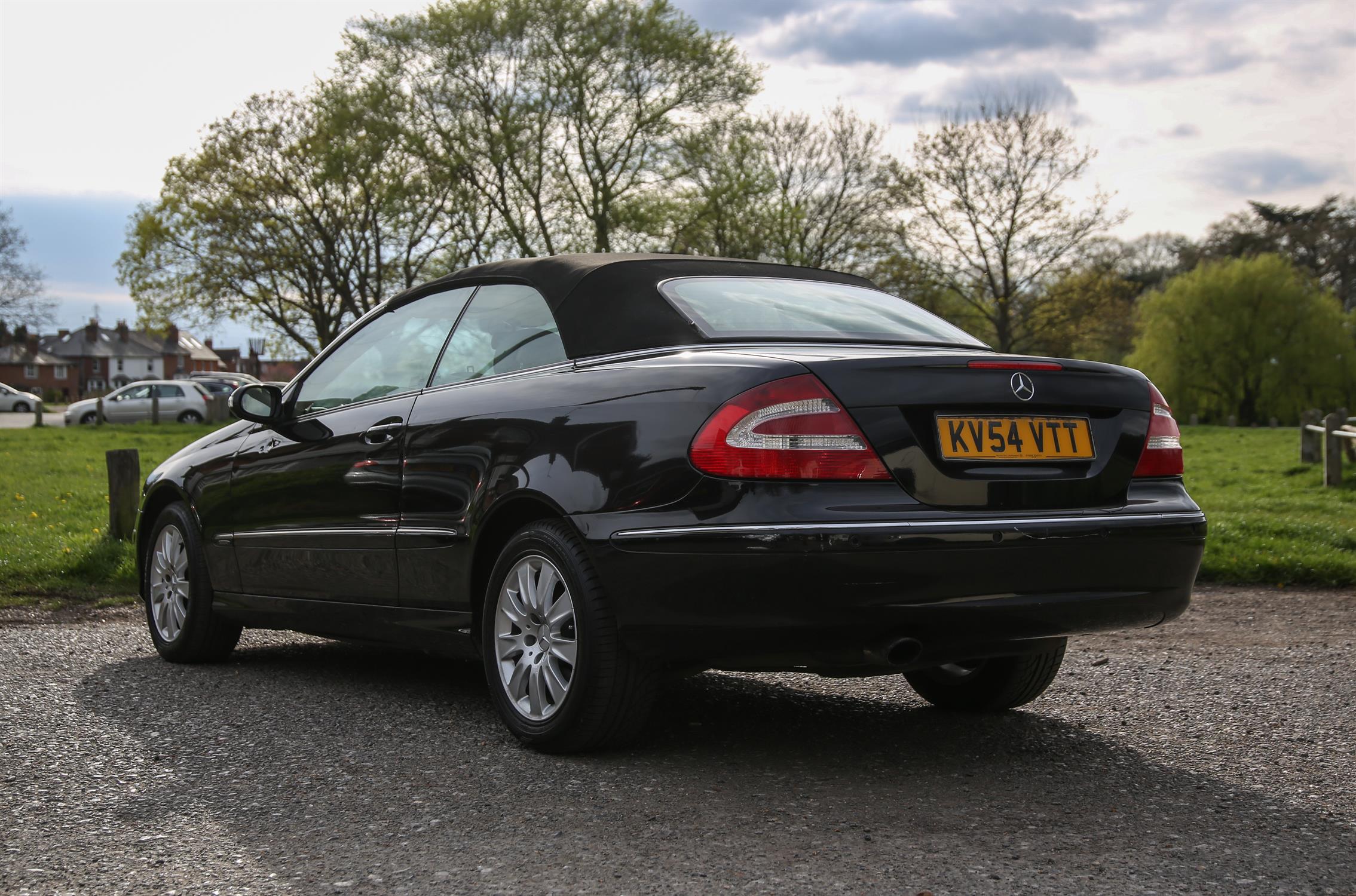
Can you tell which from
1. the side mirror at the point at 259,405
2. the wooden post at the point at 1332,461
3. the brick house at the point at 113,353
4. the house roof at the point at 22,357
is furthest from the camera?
the brick house at the point at 113,353

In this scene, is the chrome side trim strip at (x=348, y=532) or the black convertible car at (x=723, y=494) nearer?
the black convertible car at (x=723, y=494)

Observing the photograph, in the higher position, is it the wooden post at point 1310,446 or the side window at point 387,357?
the side window at point 387,357

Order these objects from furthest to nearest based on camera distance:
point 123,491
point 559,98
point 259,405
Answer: point 559,98 < point 123,491 < point 259,405

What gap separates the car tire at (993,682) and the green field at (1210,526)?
482cm

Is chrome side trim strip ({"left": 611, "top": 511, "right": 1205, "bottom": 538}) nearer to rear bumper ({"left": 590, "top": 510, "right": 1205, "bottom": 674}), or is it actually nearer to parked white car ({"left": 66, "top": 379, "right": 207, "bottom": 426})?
rear bumper ({"left": 590, "top": 510, "right": 1205, "bottom": 674})

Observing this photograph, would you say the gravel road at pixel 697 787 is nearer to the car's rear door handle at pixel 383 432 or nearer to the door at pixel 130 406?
the car's rear door handle at pixel 383 432

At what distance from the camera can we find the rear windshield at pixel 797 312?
4.21 m

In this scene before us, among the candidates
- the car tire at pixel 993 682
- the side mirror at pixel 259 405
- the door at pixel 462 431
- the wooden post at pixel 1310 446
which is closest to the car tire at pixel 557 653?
the door at pixel 462 431

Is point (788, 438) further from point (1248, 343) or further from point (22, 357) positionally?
point (22, 357)

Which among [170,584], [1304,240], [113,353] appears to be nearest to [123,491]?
[170,584]

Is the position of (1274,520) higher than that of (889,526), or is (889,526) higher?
(889,526)

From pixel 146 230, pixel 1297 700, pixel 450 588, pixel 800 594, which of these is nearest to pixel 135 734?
pixel 450 588

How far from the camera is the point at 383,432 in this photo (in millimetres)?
4832

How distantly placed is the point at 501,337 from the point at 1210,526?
25.6 feet
